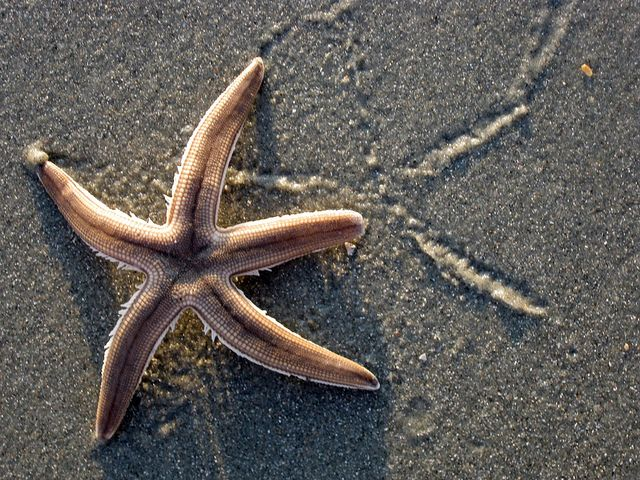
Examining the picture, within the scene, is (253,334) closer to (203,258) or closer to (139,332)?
(203,258)

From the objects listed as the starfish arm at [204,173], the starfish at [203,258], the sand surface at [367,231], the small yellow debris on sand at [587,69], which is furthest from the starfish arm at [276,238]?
the small yellow debris on sand at [587,69]

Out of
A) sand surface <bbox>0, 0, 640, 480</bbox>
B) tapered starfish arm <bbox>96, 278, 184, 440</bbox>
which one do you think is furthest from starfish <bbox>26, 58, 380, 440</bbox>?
sand surface <bbox>0, 0, 640, 480</bbox>

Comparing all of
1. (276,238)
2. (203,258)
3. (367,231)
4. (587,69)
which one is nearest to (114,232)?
(203,258)

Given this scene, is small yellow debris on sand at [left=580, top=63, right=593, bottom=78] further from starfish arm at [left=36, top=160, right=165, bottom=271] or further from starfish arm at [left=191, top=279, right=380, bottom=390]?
starfish arm at [left=36, top=160, right=165, bottom=271]

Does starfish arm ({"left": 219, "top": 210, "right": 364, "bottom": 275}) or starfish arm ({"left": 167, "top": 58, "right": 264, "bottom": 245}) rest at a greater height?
starfish arm ({"left": 167, "top": 58, "right": 264, "bottom": 245})

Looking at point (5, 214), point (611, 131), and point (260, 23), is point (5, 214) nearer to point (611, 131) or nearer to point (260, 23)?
point (260, 23)

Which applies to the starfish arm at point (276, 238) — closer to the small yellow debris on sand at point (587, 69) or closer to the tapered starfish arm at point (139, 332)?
the tapered starfish arm at point (139, 332)

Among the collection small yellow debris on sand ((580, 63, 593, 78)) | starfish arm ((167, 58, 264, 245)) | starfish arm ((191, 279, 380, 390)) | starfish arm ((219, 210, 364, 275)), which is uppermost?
small yellow debris on sand ((580, 63, 593, 78))
